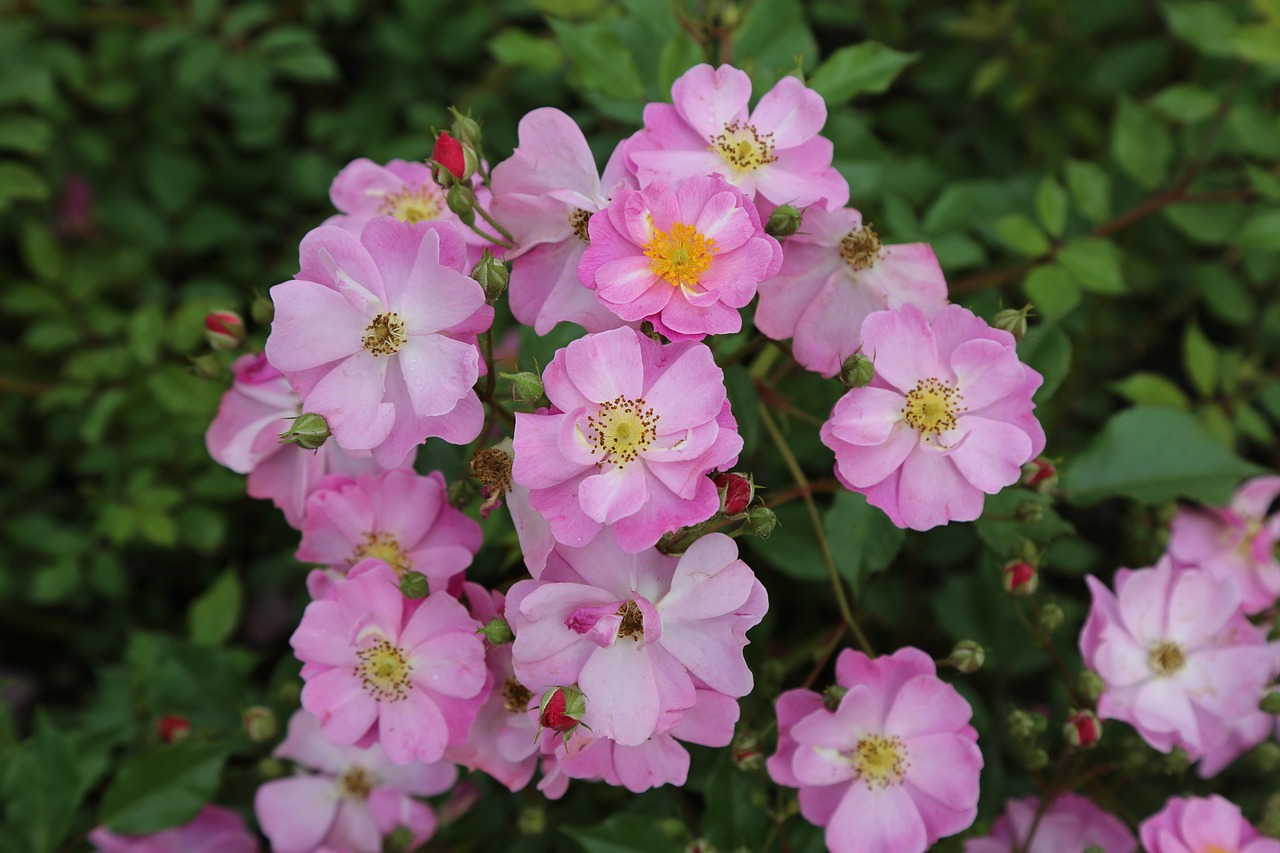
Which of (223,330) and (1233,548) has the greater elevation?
(223,330)

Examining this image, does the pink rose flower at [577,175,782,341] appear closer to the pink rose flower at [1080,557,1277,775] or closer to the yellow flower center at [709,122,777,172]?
the yellow flower center at [709,122,777,172]

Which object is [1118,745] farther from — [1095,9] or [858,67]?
[1095,9]

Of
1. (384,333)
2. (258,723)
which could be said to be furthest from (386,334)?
(258,723)

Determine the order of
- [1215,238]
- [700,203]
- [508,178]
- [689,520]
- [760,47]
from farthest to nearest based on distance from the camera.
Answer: [1215,238], [760,47], [508,178], [700,203], [689,520]

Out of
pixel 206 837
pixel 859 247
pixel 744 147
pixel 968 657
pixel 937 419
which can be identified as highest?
pixel 744 147

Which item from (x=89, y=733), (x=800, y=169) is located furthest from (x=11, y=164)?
(x=800, y=169)

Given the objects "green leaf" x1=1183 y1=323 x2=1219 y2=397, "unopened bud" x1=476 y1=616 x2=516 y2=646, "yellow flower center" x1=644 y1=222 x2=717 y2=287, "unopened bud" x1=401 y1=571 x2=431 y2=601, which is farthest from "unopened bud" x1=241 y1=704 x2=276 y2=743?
"green leaf" x1=1183 y1=323 x2=1219 y2=397

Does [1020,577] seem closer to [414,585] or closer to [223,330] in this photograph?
[414,585]
